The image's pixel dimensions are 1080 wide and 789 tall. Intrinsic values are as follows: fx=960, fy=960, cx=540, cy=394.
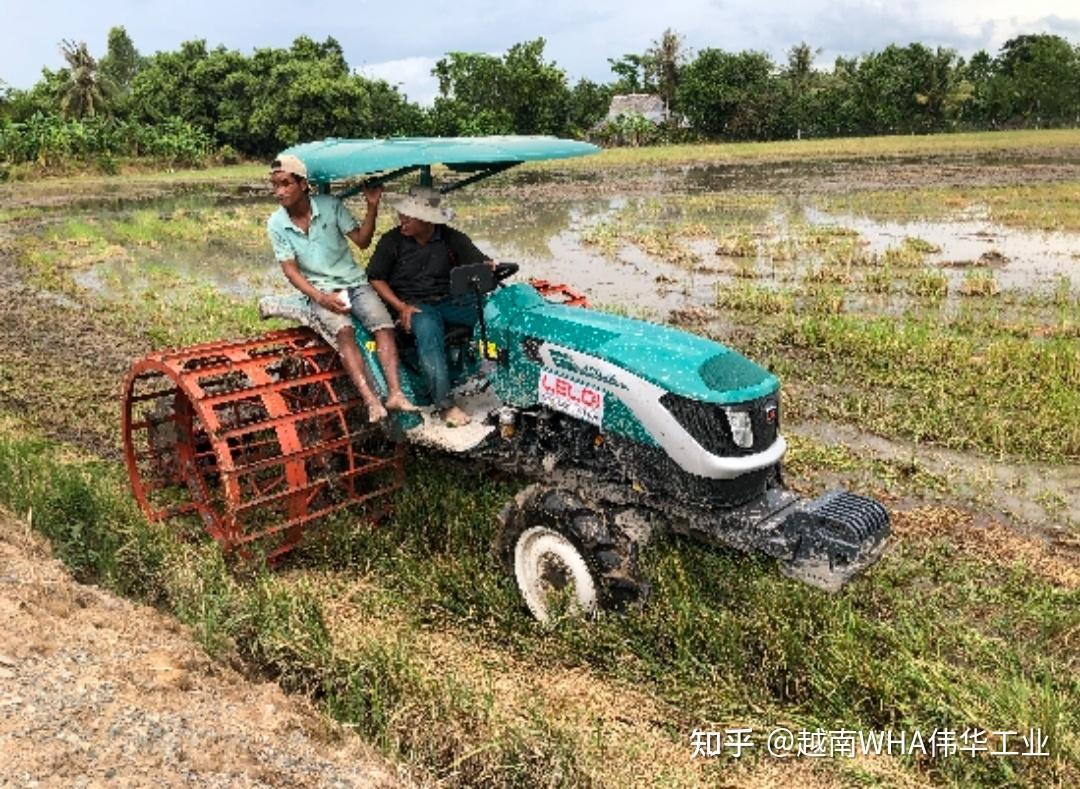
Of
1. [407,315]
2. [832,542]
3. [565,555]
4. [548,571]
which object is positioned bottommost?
[548,571]

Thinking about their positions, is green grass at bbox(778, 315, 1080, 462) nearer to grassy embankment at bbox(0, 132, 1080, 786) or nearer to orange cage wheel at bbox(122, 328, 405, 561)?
grassy embankment at bbox(0, 132, 1080, 786)

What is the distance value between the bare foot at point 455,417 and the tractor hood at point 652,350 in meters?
0.57

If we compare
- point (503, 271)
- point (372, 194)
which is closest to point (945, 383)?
point (503, 271)

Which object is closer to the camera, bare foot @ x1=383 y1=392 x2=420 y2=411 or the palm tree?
bare foot @ x1=383 y1=392 x2=420 y2=411

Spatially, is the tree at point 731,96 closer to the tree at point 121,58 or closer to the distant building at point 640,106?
the distant building at point 640,106

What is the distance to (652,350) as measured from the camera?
405 cm

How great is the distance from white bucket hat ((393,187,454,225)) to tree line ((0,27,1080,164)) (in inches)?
1478

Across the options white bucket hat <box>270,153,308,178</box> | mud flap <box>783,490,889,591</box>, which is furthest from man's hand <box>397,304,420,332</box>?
mud flap <box>783,490,889,591</box>

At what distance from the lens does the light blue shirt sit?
4922 millimetres

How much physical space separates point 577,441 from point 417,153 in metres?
1.52

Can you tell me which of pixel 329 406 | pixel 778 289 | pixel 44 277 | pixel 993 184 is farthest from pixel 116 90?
pixel 329 406

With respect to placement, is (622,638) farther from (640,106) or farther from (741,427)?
(640,106)

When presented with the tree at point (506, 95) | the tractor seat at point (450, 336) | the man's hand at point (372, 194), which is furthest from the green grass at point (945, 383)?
the tree at point (506, 95)

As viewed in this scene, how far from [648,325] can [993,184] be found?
873 inches
